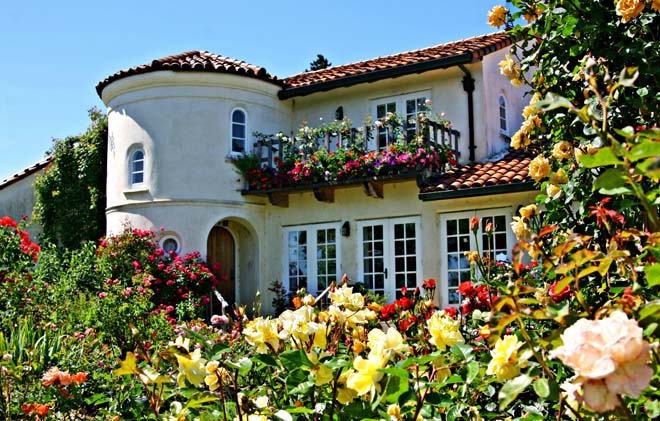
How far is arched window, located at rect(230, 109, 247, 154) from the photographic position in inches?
624

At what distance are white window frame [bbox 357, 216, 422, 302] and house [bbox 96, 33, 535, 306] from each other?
29 mm

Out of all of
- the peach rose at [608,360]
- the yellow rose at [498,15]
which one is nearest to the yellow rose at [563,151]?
the yellow rose at [498,15]

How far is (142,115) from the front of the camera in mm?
15688

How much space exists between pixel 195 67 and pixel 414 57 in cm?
480

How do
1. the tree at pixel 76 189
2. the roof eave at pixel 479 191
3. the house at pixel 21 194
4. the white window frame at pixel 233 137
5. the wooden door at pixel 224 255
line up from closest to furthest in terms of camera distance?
1. the roof eave at pixel 479 191
2. the white window frame at pixel 233 137
3. the wooden door at pixel 224 255
4. the tree at pixel 76 189
5. the house at pixel 21 194

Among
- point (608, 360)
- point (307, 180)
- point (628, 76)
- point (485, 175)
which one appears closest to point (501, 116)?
point (485, 175)

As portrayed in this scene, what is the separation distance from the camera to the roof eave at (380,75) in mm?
13883

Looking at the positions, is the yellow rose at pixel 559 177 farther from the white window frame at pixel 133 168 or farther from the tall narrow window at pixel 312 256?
the white window frame at pixel 133 168

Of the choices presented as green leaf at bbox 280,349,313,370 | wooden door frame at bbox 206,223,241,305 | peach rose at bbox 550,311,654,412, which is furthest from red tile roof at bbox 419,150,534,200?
peach rose at bbox 550,311,654,412

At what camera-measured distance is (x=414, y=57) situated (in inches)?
602

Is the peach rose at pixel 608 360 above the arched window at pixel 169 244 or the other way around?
the other way around

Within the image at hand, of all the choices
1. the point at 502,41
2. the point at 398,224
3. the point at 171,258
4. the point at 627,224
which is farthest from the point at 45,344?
the point at 502,41

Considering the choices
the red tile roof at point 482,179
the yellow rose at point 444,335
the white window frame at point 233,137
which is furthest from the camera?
the white window frame at point 233,137

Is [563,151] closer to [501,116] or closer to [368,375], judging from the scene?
[368,375]
